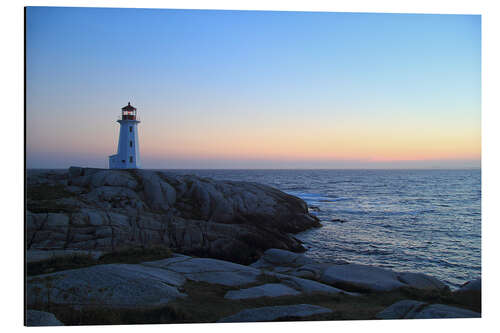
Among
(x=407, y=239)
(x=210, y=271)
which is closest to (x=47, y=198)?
(x=210, y=271)

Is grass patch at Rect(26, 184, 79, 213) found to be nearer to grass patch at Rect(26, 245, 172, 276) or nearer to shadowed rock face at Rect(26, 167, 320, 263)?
shadowed rock face at Rect(26, 167, 320, 263)

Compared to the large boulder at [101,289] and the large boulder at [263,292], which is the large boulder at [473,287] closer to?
the large boulder at [263,292]

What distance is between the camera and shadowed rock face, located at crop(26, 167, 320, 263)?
519 inches

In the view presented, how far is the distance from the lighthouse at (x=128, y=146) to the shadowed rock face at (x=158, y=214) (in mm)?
2970

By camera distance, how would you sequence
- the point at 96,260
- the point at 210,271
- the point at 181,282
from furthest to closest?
the point at 96,260 → the point at 210,271 → the point at 181,282

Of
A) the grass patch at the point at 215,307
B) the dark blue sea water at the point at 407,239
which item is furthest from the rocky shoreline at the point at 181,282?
the dark blue sea water at the point at 407,239

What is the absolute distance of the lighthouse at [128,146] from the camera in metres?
26.7

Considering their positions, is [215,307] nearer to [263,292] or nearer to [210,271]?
[263,292]

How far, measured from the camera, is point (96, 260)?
945 centimetres

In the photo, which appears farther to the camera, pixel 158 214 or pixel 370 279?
pixel 158 214

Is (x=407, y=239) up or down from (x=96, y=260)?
down

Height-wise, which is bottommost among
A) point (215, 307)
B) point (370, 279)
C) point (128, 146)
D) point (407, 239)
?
point (407, 239)

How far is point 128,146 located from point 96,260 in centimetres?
1922
